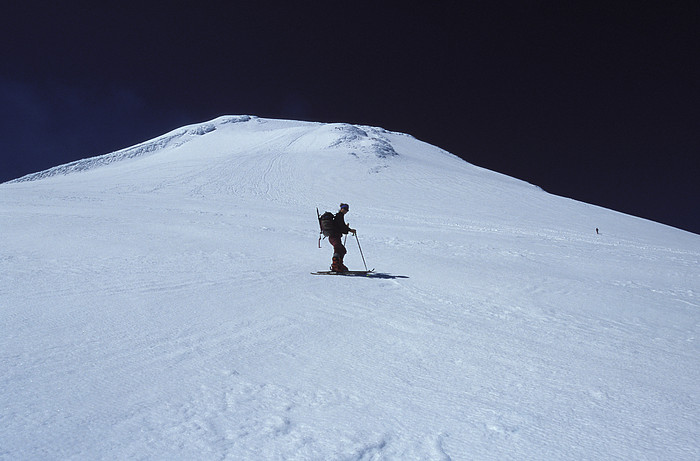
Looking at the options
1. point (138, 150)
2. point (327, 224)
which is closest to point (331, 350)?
point (327, 224)

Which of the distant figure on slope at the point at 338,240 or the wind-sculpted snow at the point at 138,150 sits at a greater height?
the wind-sculpted snow at the point at 138,150

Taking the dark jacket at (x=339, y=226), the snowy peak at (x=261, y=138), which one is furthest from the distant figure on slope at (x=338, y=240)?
the snowy peak at (x=261, y=138)

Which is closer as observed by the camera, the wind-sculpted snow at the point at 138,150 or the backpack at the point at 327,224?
the backpack at the point at 327,224

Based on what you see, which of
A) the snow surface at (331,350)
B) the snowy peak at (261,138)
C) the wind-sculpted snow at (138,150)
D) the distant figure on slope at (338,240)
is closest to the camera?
the snow surface at (331,350)

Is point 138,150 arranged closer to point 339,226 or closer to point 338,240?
point 339,226

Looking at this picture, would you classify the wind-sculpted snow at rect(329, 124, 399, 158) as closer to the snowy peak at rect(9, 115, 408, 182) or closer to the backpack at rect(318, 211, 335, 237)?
the snowy peak at rect(9, 115, 408, 182)

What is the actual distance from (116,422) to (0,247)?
9901 millimetres

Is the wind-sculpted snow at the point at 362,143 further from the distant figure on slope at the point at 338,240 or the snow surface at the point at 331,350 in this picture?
the distant figure on slope at the point at 338,240

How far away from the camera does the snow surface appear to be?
2904 mm

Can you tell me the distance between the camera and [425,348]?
475 cm

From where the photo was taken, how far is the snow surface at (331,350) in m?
2.90

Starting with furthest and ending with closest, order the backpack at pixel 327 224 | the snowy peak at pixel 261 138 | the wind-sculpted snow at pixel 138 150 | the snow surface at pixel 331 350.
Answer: the snowy peak at pixel 261 138 → the wind-sculpted snow at pixel 138 150 → the backpack at pixel 327 224 → the snow surface at pixel 331 350

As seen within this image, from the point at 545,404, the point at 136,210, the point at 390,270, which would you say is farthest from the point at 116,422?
the point at 136,210

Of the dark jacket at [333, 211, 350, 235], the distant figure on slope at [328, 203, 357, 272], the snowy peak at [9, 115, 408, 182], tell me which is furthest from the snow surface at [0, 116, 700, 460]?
the snowy peak at [9, 115, 408, 182]
